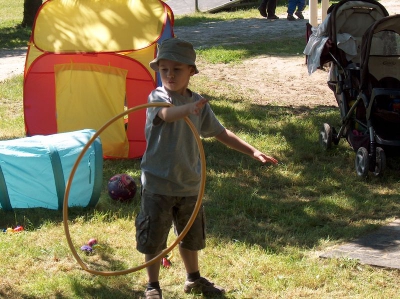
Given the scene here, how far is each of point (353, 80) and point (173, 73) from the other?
3681 millimetres

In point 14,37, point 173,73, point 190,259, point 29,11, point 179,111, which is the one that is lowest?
point 14,37

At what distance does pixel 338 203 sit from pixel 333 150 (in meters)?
1.51

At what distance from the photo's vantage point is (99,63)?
7512 mm

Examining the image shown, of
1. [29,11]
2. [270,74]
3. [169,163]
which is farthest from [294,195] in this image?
[29,11]

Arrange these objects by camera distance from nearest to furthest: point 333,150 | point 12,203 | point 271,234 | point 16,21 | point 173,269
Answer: point 173,269 < point 271,234 < point 12,203 < point 333,150 < point 16,21

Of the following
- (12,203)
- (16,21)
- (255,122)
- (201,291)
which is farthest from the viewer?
(16,21)

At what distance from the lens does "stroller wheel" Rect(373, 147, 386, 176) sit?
Result: 257 inches

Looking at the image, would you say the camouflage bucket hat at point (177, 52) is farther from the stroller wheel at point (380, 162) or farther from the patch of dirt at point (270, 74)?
the patch of dirt at point (270, 74)

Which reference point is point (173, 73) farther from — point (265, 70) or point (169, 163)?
point (265, 70)

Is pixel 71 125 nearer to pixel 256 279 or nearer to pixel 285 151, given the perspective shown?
pixel 285 151

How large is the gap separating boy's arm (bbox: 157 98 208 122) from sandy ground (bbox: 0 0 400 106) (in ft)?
19.6

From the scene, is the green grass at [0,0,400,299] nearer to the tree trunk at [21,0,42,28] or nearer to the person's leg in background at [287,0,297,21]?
the person's leg in background at [287,0,297,21]

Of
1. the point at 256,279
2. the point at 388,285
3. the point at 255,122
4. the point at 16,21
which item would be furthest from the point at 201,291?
the point at 16,21

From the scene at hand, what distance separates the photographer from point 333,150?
7520 millimetres
